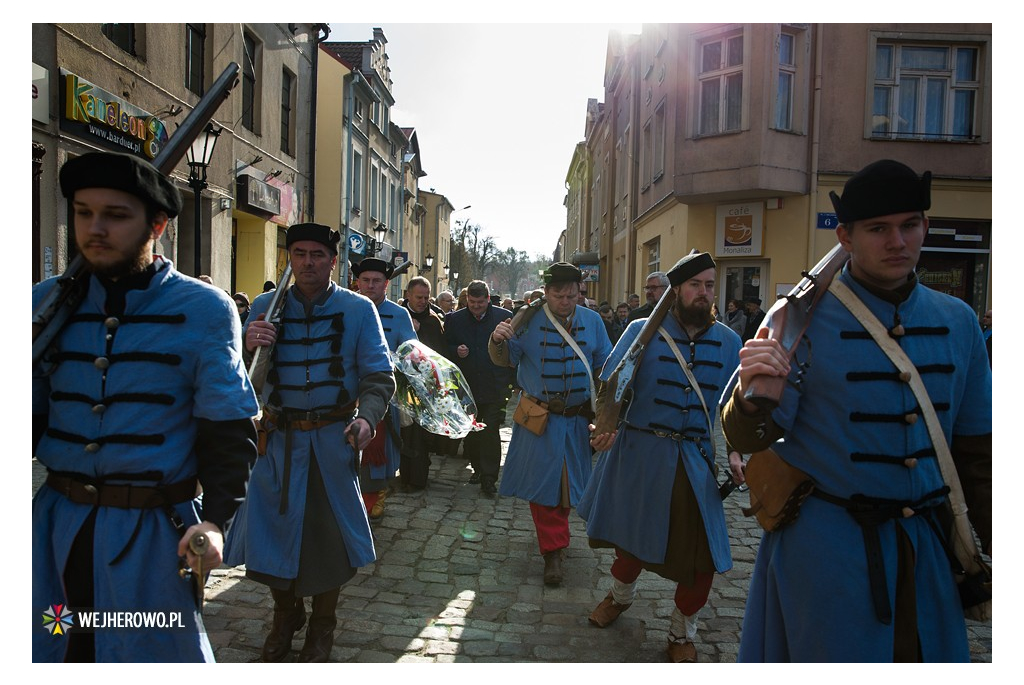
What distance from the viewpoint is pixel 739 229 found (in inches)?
579

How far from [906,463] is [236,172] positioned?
14.0 meters

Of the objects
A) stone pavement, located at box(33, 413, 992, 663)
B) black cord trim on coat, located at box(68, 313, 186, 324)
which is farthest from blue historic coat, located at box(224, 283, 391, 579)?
black cord trim on coat, located at box(68, 313, 186, 324)

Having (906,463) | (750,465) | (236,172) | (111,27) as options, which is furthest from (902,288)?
(236,172)

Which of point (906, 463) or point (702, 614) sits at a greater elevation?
point (906, 463)

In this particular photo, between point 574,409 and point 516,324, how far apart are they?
29.8 inches

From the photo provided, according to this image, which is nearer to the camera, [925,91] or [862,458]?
[862,458]

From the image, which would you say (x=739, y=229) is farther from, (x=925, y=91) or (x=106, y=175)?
(x=106, y=175)

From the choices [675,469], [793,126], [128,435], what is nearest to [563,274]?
[675,469]

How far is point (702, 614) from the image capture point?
4.59 metres

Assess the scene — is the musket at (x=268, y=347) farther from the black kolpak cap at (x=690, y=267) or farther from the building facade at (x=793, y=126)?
the building facade at (x=793, y=126)

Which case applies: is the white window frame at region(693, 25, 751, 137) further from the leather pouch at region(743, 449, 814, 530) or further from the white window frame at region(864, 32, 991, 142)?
the leather pouch at region(743, 449, 814, 530)

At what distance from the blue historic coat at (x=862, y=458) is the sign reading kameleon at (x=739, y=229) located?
1242cm

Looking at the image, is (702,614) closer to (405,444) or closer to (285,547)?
(285,547)

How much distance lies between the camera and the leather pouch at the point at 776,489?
253 cm
